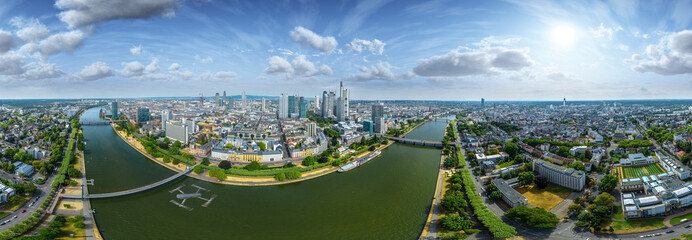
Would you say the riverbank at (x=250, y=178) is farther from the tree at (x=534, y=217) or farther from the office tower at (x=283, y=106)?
the office tower at (x=283, y=106)

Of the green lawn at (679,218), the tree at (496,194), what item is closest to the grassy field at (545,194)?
the tree at (496,194)

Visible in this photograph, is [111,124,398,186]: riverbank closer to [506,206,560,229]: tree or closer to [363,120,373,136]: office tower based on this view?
[506,206,560,229]: tree

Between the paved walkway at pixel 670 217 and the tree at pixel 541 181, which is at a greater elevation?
the tree at pixel 541 181

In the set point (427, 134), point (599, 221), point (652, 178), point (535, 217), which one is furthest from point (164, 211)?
point (427, 134)

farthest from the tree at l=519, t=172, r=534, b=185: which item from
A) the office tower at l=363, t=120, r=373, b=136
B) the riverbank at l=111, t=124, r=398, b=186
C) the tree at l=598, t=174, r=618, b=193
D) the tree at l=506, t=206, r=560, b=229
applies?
the office tower at l=363, t=120, r=373, b=136

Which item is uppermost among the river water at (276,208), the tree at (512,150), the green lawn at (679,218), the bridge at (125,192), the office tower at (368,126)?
the office tower at (368,126)

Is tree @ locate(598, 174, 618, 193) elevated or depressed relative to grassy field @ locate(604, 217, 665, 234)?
elevated
